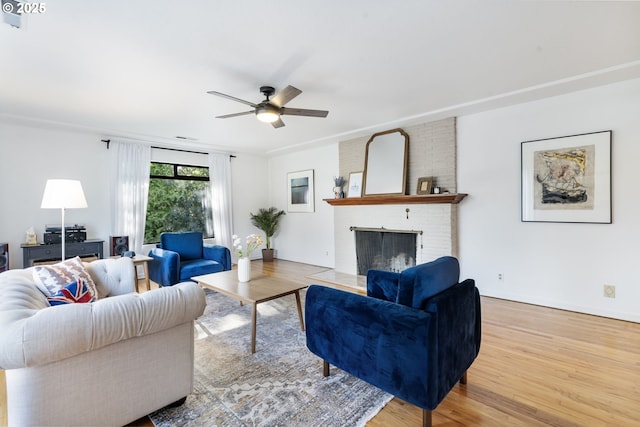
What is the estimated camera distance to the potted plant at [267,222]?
262 inches

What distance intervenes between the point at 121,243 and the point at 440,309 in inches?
182

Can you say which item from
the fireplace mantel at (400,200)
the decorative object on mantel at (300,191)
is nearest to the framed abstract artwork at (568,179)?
the fireplace mantel at (400,200)

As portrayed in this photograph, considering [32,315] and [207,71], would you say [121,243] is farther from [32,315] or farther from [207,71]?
[32,315]

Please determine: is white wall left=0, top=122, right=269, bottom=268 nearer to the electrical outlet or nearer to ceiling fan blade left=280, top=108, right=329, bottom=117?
ceiling fan blade left=280, top=108, right=329, bottom=117

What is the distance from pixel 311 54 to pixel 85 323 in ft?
7.70

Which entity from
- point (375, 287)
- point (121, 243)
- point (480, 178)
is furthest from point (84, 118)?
point (480, 178)

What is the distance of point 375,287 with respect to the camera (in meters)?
2.04

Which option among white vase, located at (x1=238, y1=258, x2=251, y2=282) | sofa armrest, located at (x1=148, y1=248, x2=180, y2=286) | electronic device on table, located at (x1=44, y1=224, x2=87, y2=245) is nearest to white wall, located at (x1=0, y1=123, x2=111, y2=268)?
electronic device on table, located at (x1=44, y1=224, x2=87, y2=245)

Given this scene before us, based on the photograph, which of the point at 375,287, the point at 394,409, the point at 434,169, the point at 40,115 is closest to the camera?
the point at 394,409

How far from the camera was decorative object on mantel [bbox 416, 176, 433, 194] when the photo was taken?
4266 millimetres

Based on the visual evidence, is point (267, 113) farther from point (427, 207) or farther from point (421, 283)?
point (427, 207)

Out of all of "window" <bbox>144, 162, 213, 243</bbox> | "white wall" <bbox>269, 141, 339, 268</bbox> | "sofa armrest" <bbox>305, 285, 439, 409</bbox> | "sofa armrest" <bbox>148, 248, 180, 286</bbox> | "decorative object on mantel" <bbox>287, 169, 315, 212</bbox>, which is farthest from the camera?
"decorative object on mantel" <bbox>287, 169, 315, 212</bbox>

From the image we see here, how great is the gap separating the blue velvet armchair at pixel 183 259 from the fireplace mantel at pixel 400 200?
83.9 inches

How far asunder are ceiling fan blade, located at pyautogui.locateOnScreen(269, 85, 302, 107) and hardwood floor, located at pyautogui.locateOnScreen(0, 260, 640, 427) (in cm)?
223
